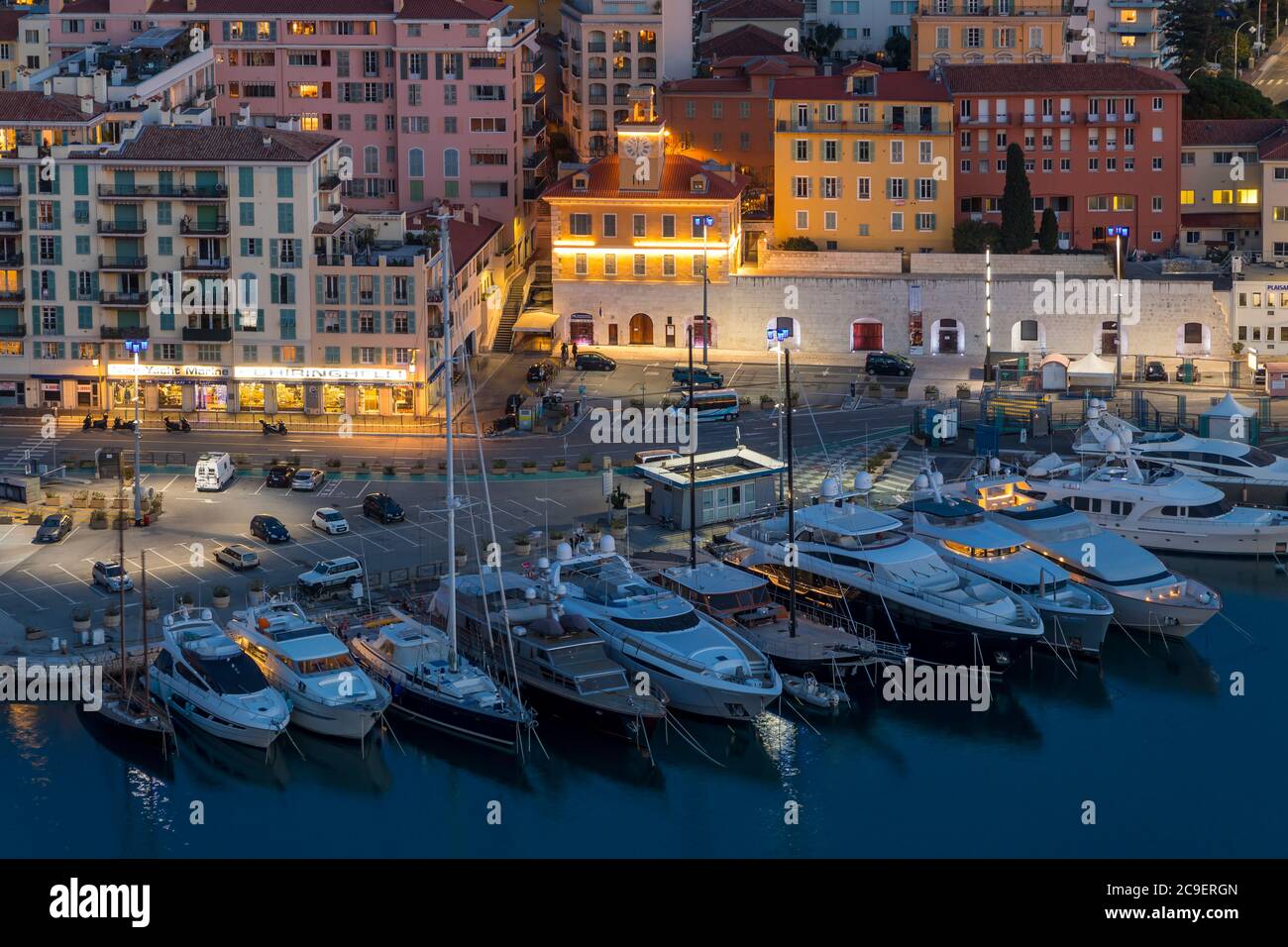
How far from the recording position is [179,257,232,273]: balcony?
13062cm

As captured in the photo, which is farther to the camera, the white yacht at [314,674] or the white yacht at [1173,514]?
the white yacht at [1173,514]

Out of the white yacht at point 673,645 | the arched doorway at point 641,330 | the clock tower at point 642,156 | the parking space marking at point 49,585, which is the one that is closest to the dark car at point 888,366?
the arched doorway at point 641,330

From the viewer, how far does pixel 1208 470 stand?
118 m

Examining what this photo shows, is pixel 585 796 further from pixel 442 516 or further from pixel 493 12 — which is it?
pixel 493 12

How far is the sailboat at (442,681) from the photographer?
9156 centimetres

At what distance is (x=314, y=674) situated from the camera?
305 ft

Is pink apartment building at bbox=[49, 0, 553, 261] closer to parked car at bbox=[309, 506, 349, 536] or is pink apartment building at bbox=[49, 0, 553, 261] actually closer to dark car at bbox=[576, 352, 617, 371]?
dark car at bbox=[576, 352, 617, 371]

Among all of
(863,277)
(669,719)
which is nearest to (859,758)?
(669,719)

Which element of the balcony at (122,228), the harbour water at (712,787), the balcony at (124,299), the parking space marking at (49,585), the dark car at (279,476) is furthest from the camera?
the balcony at (124,299)

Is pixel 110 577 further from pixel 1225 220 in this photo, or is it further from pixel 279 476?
pixel 1225 220

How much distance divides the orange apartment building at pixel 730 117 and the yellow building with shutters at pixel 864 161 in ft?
34.2

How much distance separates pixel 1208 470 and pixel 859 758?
32045mm

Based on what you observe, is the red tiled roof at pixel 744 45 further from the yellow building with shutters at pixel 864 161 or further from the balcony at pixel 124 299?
the balcony at pixel 124 299

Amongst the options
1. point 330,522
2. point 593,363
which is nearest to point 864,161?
point 593,363
